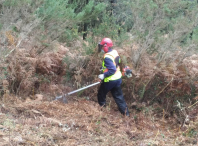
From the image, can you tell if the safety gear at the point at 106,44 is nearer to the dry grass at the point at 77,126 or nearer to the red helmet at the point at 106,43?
the red helmet at the point at 106,43

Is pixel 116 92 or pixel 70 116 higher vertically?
pixel 116 92

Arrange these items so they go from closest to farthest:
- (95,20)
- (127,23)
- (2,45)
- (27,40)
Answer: (2,45)
(27,40)
(127,23)
(95,20)

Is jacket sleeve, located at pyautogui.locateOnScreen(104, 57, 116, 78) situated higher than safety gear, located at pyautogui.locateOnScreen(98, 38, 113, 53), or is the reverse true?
safety gear, located at pyautogui.locateOnScreen(98, 38, 113, 53)

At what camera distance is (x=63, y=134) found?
152 inches

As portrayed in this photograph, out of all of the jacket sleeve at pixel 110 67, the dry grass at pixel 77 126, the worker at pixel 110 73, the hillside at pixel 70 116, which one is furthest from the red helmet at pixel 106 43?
the dry grass at pixel 77 126

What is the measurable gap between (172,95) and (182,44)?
5.14 ft

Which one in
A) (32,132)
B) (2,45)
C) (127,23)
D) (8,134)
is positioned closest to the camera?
(8,134)

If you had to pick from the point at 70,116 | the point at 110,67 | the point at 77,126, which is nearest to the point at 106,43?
the point at 110,67

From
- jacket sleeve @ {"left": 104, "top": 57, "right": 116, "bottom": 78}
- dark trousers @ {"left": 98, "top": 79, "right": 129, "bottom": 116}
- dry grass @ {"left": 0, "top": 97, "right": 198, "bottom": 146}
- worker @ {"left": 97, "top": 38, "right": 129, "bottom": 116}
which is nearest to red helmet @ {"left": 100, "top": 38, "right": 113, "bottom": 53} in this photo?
worker @ {"left": 97, "top": 38, "right": 129, "bottom": 116}

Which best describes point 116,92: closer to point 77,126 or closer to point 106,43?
point 106,43

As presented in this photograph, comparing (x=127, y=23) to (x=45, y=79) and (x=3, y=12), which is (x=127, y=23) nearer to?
(x=45, y=79)

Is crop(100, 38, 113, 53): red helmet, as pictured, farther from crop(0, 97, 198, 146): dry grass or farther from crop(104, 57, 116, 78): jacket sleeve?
crop(0, 97, 198, 146): dry grass

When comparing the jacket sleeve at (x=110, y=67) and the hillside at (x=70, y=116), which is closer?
the hillside at (x=70, y=116)

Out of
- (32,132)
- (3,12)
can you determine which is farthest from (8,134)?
(3,12)
